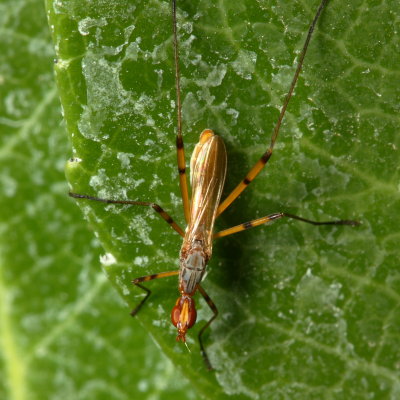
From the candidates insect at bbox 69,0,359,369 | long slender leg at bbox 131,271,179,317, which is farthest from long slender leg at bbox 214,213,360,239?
long slender leg at bbox 131,271,179,317

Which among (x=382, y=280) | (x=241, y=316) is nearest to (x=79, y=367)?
(x=241, y=316)

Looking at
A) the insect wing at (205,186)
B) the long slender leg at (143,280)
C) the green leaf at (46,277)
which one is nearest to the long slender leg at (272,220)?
the insect wing at (205,186)

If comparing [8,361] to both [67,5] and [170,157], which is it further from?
[67,5]

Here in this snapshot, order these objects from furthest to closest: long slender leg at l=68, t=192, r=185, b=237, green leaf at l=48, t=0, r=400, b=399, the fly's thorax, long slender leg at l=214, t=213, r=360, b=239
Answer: the fly's thorax < long slender leg at l=214, t=213, r=360, b=239 < long slender leg at l=68, t=192, r=185, b=237 < green leaf at l=48, t=0, r=400, b=399

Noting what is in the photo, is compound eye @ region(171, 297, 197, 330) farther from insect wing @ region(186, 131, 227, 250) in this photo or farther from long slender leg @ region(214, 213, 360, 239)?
long slender leg @ region(214, 213, 360, 239)

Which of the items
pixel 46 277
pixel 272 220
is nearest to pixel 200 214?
pixel 272 220

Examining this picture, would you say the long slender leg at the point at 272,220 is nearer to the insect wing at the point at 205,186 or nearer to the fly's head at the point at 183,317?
the insect wing at the point at 205,186
